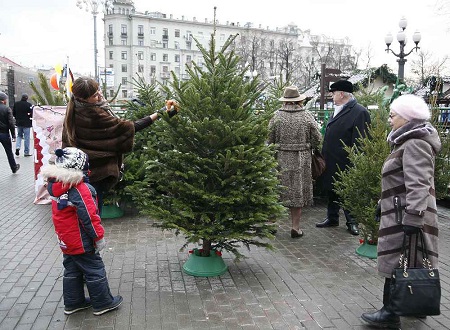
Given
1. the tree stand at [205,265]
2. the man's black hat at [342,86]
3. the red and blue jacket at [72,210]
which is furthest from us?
the man's black hat at [342,86]

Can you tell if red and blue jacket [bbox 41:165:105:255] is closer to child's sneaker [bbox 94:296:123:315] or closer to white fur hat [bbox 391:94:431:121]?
child's sneaker [bbox 94:296:123:315]

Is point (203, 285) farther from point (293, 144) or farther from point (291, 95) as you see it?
point (291, 95)

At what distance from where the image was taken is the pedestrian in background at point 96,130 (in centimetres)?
404

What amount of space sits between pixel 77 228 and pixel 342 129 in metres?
4.16

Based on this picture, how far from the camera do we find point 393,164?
333 cm

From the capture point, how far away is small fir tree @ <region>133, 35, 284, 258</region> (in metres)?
4.16

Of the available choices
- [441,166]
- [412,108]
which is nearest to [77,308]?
[412,108]

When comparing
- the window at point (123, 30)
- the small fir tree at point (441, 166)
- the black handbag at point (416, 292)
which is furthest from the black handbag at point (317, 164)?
the window at point (123, 30)

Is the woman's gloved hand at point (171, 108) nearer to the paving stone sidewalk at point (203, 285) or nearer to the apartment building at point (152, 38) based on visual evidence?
the paving stone sidewalk at point (203, 285)

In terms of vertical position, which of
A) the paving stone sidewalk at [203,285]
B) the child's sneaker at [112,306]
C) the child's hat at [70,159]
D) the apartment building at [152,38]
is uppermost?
the apartment building at [152,38]

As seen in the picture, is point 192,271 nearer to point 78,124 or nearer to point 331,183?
point 78,124

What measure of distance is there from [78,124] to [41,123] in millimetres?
4064

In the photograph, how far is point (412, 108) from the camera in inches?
128

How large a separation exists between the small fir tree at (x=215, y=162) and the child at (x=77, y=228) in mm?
860
